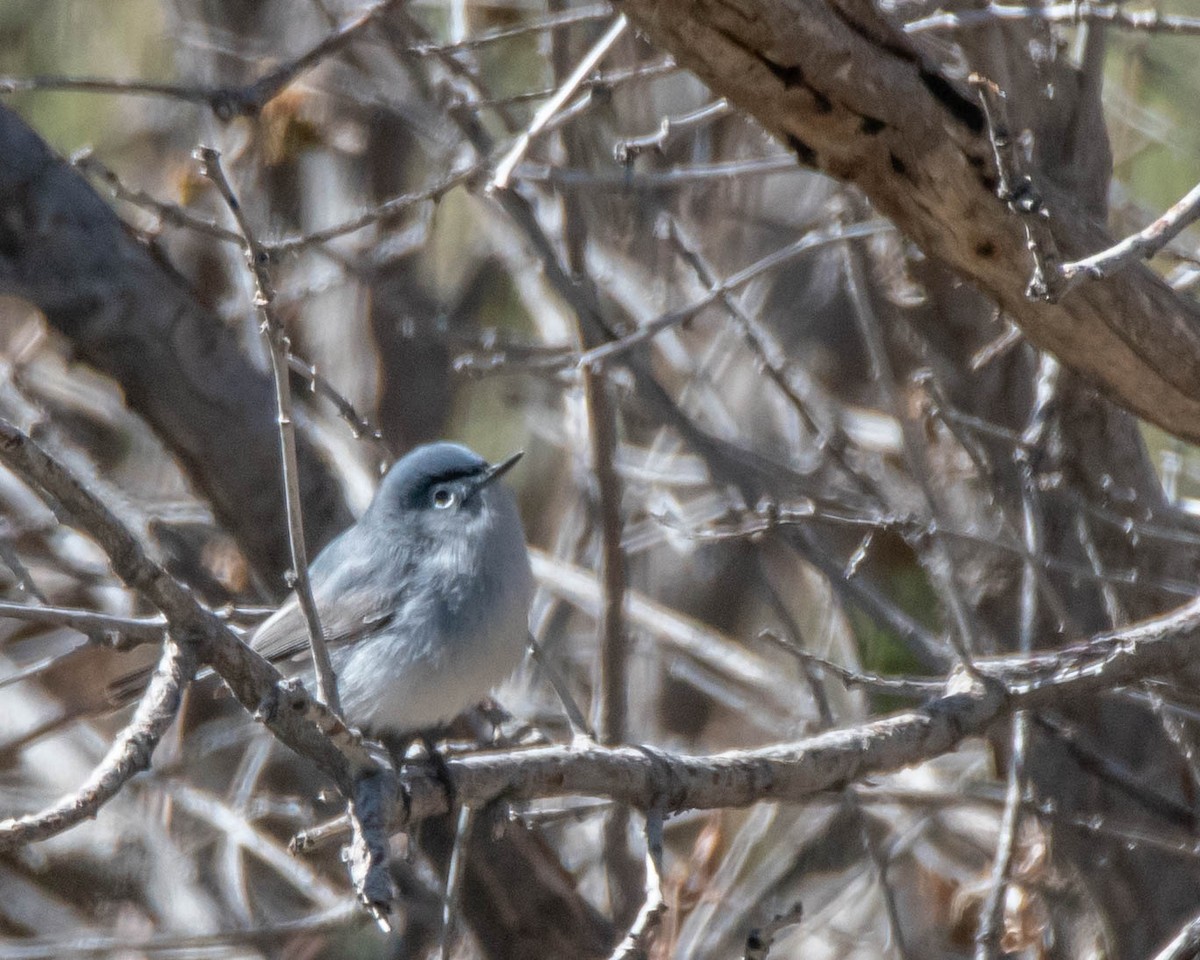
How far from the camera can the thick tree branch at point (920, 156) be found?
230 cm

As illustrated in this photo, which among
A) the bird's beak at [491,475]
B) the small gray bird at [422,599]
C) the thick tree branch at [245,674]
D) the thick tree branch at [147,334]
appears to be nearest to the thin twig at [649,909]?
the thick tree branch at [245,674]

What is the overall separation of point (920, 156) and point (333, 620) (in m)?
1.70

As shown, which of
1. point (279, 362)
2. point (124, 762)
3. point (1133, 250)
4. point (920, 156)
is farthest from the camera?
point (920, 156)

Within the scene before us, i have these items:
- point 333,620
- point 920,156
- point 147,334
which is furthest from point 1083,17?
point 147,334

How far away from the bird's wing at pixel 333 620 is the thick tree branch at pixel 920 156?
4.72 feet

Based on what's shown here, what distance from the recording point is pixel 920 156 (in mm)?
2482

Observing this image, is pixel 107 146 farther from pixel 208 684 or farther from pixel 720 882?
pixel 720 882

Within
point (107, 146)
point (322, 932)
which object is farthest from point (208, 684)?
point (107, 146)

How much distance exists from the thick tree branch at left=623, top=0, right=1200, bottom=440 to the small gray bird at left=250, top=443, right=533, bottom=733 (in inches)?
47.7

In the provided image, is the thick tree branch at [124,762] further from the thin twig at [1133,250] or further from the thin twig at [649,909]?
the thin twig at [1133,250]

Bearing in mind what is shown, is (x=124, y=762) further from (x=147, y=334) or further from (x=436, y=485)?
(x=147, y=334)

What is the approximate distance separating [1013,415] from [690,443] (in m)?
0.92

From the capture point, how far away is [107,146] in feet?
19.2

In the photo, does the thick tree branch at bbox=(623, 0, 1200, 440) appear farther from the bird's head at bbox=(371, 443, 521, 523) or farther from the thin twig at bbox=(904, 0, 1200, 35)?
the bird's head at bbox=(371, 443, 521, 523)
